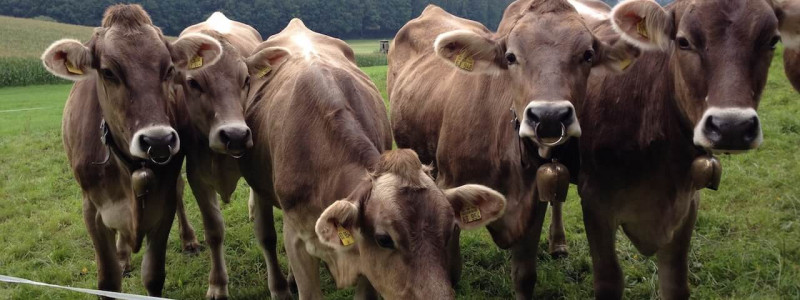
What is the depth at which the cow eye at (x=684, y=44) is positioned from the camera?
135 inches

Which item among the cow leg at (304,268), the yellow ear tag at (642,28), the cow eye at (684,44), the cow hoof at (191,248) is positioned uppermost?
the cow eye at (684,44)

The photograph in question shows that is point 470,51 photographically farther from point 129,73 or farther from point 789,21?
point 129,73

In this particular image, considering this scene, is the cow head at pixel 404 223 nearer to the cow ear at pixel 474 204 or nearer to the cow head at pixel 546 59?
the cow ear at pixel 474 204

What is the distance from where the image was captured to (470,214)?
3.46 meters

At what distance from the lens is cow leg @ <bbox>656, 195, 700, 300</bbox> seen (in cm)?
438

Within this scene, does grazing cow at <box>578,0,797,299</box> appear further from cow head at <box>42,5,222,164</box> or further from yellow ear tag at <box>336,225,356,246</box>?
cow head at <box>42,5,222,164</box>

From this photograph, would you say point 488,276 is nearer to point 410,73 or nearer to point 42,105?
point 410,73

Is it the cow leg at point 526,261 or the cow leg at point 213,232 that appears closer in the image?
the cow leg at point 526,261

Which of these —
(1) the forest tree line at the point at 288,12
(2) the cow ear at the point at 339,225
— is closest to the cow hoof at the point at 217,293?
(2) the cow ear at the point at 339,225

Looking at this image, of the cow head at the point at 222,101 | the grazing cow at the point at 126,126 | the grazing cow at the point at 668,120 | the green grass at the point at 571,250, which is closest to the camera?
the grazing cow at the point at 668,120

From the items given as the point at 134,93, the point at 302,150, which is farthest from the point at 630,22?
the point at 134,93

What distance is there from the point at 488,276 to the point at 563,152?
2039mm

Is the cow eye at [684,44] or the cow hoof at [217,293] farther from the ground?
the cow eye at [684,44]

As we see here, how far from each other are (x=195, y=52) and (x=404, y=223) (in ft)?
8.48
